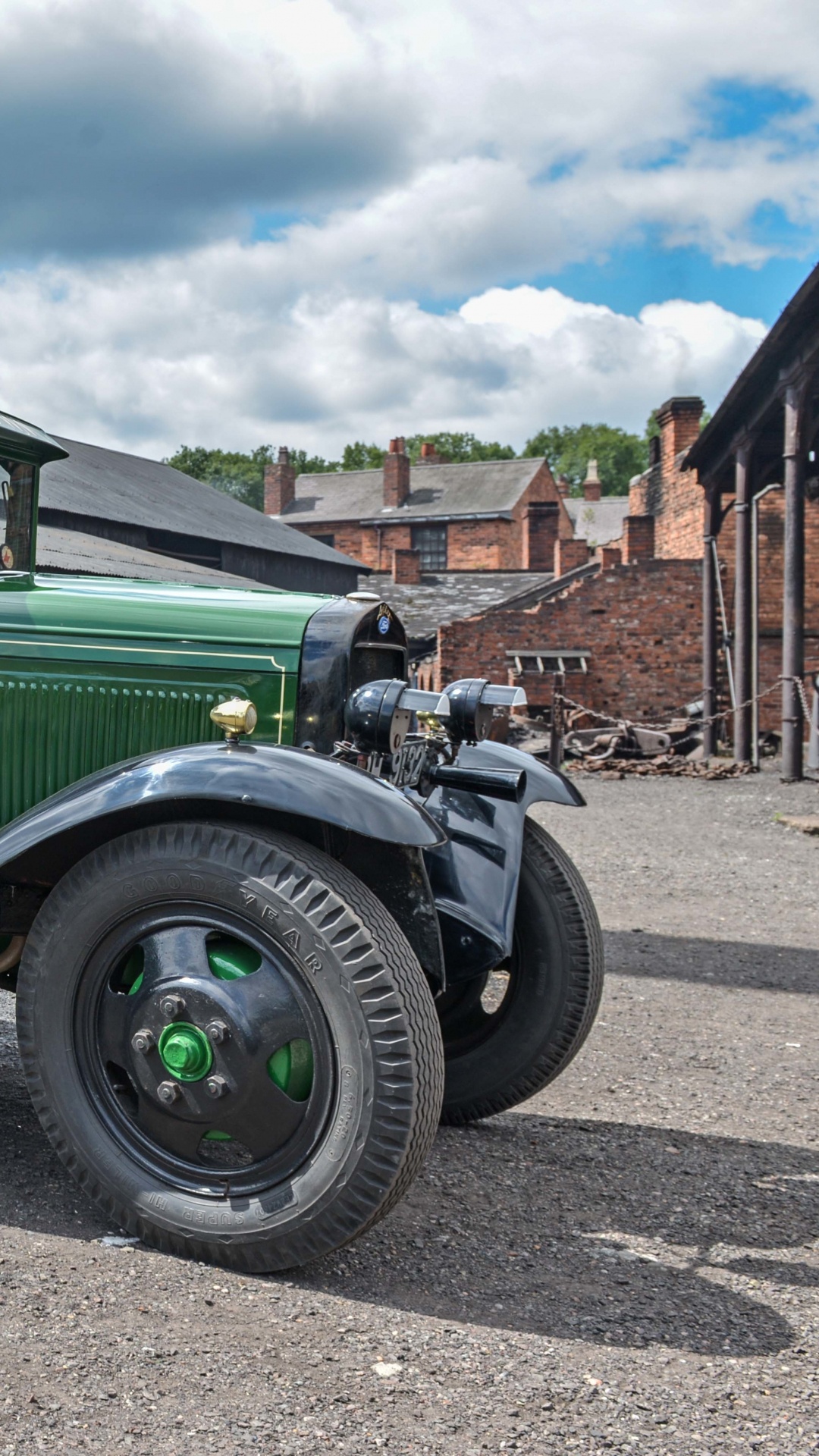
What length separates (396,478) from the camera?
47.8 meters

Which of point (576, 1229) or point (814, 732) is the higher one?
point (814, 732)

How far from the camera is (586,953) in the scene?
3551mm

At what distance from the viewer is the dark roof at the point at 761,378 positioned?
A: 12258 millimetres

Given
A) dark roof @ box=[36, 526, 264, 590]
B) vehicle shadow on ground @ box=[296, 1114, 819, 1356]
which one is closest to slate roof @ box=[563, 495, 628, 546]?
dark roof @ box=[36, 526, 264, 590]

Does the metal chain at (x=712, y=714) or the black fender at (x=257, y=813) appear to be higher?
the metal chain at (x=712, y=714)

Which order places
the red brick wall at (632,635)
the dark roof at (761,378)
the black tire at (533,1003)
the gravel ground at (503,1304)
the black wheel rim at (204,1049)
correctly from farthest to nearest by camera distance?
1. the red brick wall at (632,635)
2. the dark roof at (761,378)
3. the black tire at (533,1003)
4. the black wheel rim at (204,1049)
5. the gravel ground at (503,1304)

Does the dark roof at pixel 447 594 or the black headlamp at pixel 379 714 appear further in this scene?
the dark roof at pixel 447 594

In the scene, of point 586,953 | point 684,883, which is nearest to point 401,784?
point 586,953

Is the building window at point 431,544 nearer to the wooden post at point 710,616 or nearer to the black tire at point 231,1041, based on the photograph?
the wooden post at point 710,616

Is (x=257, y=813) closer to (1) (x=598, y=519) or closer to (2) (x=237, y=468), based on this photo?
(1) (x=598, y=519)

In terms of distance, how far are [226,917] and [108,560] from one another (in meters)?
13.5

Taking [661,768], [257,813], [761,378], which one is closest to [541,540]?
[661,768]

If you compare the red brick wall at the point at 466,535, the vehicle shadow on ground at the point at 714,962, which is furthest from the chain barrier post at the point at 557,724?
the red brick wall at the point at 466,535

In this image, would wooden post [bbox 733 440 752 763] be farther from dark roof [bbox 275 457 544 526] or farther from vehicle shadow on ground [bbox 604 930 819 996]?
dark roof [bbox 275 457 544 526]
